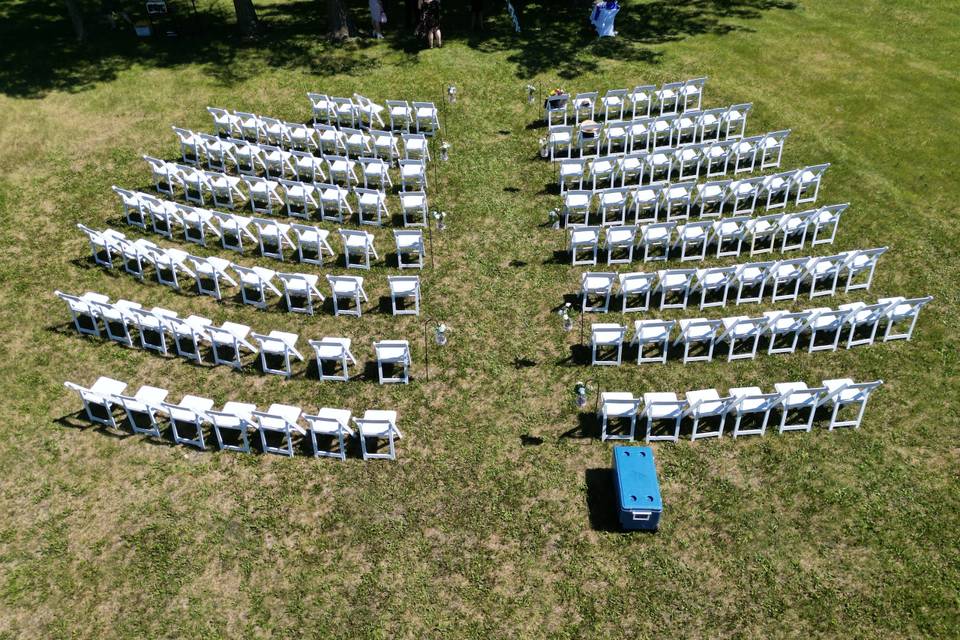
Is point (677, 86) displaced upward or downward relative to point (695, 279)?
upward

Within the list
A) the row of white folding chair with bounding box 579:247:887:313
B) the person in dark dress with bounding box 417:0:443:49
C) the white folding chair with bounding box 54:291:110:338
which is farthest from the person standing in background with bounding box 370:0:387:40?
the row of white folding chair with bounding box 579:247:887:313

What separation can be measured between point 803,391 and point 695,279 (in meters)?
4.34

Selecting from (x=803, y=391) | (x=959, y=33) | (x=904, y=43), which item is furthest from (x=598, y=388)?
(x=959, y=33)

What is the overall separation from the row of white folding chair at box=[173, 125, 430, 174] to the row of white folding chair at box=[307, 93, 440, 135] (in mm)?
761

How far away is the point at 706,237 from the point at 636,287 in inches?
96.5

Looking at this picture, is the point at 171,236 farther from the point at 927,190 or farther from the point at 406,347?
the point at 927,190

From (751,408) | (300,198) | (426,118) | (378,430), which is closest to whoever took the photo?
(378,430)

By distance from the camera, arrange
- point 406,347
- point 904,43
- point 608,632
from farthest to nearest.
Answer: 1. point 904,43
2. point 406,347
3. point 608,632

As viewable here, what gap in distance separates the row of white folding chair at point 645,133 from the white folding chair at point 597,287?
20.2 ft

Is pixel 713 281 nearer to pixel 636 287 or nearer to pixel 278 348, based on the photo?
pixel 636 287

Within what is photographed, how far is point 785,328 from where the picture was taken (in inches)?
561

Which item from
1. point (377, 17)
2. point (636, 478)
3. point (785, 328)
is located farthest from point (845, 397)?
point (377, 17)

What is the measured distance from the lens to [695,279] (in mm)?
16375

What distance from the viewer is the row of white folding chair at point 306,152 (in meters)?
19.7
